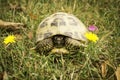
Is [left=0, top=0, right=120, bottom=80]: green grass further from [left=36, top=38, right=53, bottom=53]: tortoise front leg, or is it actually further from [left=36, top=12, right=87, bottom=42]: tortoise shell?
[left=36, top=12, right=87, bottom=42]: tortoise shell

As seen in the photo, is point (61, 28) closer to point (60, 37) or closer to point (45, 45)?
point (60, 37)

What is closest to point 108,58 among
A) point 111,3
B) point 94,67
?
point 94,67

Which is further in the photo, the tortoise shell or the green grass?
the tortoise shell

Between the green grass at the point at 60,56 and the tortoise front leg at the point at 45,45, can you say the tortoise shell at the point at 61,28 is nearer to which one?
the tortoise front leg at the point at 45,45

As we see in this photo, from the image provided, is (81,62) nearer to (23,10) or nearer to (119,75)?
(119,75)

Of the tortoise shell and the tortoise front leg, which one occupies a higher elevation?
the tortoise shell

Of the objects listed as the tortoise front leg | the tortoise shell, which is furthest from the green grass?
the tortoise shell
